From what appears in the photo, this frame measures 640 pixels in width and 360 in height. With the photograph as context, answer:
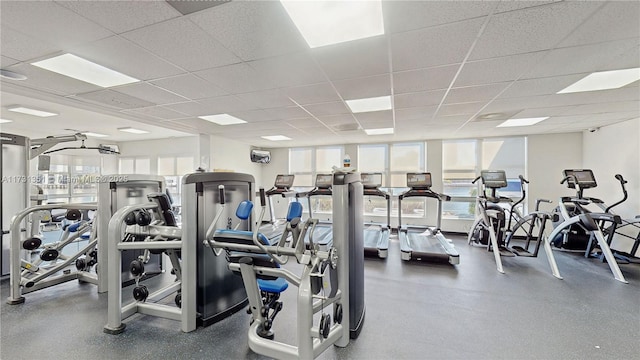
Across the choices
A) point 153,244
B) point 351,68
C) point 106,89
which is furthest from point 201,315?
point 106,89

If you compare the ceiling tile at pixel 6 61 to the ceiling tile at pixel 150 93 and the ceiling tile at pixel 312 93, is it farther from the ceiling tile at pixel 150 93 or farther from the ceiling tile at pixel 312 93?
the ceiling tile at pixel 312 93

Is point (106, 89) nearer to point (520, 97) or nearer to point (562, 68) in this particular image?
point (562, 68)

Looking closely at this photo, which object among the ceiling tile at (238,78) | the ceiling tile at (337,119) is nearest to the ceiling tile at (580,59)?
the ceiling tile at (337,119)

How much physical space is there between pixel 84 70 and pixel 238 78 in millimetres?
1682

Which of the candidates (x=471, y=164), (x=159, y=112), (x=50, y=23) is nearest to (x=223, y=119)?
(x=159, y=112)

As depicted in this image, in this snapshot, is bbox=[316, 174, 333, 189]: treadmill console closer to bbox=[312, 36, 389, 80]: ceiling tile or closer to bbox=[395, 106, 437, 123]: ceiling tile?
bbox=[395, 106, 437, 123]: ceiling tile

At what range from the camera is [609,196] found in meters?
5.05

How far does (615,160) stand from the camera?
490 centimetres

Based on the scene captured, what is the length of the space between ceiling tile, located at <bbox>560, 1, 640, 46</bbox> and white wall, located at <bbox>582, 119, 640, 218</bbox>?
396 centimetres

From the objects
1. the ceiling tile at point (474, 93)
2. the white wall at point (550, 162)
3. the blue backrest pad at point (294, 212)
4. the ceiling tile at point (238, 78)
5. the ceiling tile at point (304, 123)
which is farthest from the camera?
the white wall at point (550, 162)

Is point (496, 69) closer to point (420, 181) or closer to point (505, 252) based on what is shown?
point (505, 252)

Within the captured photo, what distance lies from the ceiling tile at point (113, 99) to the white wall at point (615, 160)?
328 inches

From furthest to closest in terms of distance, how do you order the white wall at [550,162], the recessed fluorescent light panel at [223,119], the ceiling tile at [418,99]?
1. the white wall at [550,162]
2. the recessed fluorescent light panel at [223,119]
3. the ceiling tile at [418,99]

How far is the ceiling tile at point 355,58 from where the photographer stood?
7.17ft
